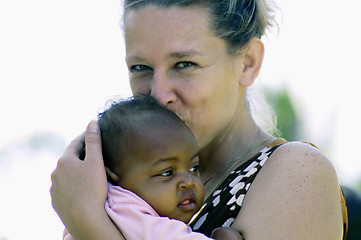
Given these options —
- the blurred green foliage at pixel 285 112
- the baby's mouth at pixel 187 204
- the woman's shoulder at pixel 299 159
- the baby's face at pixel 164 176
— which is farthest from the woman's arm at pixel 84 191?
the blurred green foliage at pixel 285 112

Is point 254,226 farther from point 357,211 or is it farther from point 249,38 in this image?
point 357,211

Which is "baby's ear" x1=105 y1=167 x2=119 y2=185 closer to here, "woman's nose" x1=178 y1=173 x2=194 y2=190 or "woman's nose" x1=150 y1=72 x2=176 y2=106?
"woman's nose" x1=178 y1=173 x2=194 y2=190

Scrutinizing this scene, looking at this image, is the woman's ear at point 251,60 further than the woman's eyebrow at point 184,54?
Yes

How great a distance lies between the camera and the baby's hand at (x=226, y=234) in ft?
7.13

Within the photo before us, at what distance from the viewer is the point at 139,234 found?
2113mm

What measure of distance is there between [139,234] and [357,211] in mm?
4694

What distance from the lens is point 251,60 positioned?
2.99m

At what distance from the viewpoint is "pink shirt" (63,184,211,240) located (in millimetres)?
2076

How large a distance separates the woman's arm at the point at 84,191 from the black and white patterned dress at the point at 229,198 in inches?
18.0

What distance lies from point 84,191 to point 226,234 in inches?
21.5

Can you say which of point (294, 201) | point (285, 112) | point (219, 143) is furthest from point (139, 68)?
point (285, 112)

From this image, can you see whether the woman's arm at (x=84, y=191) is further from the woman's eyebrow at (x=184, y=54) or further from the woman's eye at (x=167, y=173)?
the woman's eyebrow at (x=184, y=54)

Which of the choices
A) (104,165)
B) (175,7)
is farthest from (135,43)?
(104,165)

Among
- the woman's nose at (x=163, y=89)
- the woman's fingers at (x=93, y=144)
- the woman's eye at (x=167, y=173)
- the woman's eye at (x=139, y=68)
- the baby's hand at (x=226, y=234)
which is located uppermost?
the woman's eye at (x=139, y=68)
